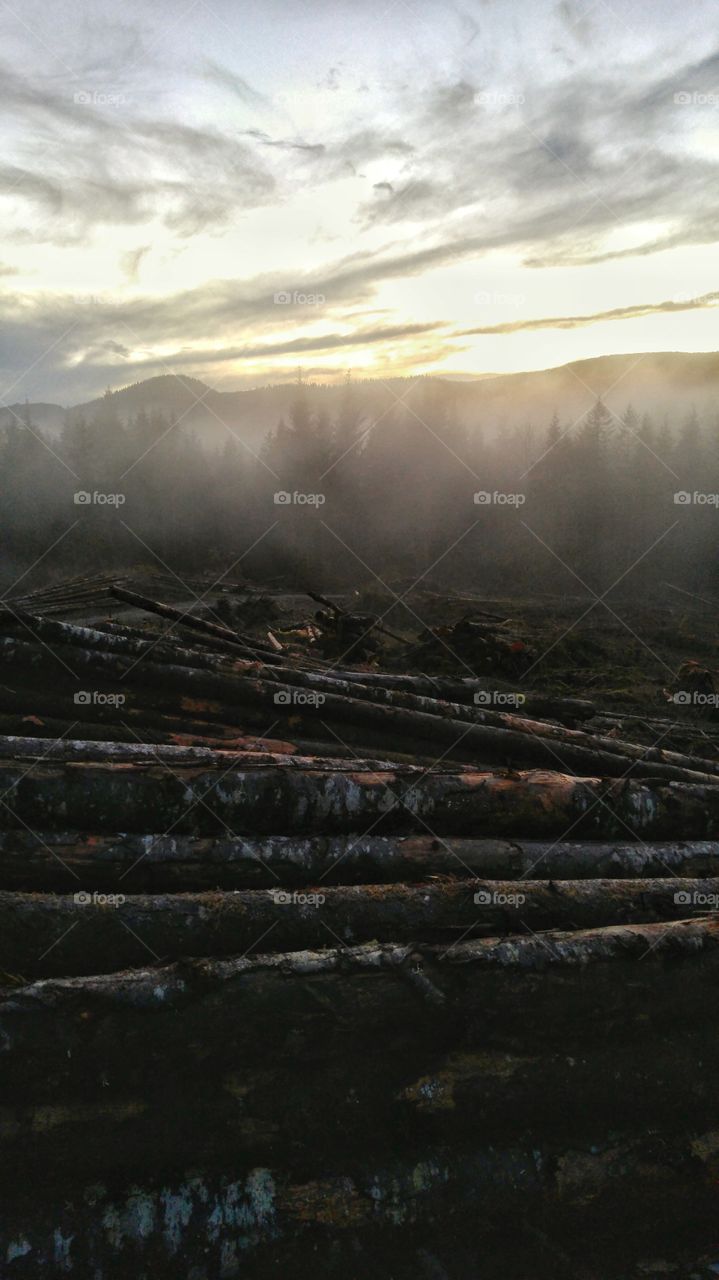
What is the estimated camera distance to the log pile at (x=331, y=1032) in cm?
280

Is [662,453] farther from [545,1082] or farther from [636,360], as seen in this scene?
[636,360]

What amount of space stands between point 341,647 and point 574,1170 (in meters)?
12.9

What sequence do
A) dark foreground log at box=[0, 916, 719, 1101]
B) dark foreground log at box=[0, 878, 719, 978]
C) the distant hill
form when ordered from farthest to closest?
the distant hill → dark foreground log at box=[0, 878, 719, 978] → dark foreground log at box=[0, 916, 719, 1101]

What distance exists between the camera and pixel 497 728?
6.31 metres
